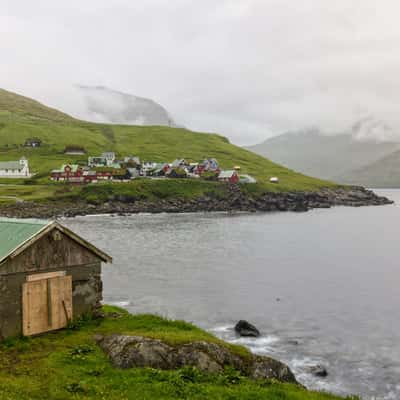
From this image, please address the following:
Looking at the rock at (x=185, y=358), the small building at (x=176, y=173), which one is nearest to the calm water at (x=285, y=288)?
the rock at (x=185, y=358)

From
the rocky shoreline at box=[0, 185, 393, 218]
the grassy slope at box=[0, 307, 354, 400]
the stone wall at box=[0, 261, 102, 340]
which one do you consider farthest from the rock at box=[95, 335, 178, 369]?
the rocky shoreline at box=[0, 185, 393, 218]

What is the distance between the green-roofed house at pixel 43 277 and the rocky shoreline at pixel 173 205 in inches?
3748

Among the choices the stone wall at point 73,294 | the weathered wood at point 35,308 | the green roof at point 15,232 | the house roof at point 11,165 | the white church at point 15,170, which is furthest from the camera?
the house roof at point 11,165

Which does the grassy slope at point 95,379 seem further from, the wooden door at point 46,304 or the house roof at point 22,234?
the house roof at point 22,234

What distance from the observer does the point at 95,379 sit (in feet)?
63.9

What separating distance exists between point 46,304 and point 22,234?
390cm

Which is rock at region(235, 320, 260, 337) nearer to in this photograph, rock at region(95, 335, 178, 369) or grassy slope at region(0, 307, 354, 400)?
grassy slope at region(0, 307, 354, 400)

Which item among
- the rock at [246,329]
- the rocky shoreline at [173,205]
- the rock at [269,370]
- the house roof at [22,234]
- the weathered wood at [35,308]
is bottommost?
the rock at [246,329]

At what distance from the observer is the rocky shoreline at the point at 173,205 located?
126812 millimetres

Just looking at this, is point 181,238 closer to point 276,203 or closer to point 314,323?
point 314,323

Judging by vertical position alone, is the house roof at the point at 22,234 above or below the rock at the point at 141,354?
above

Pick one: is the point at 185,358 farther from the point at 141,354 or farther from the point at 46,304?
the point at 46,304

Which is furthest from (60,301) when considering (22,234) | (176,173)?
(176,173)

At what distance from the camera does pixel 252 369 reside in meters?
22.2
